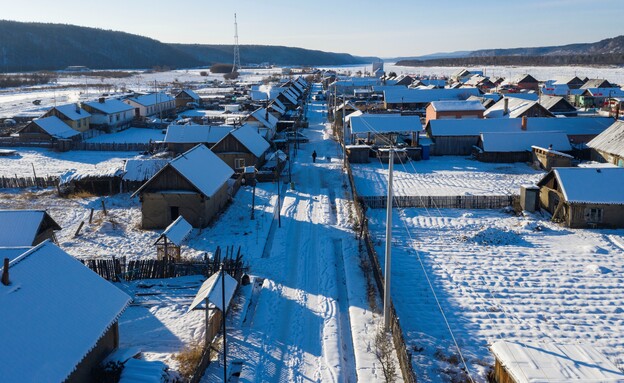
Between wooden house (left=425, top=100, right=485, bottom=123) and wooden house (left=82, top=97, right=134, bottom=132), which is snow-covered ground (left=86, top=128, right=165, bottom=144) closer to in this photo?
wooden house (left=82, top=97, right=134, bottom=132)

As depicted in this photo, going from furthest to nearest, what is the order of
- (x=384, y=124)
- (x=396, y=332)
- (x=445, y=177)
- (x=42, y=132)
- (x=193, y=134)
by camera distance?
(x=42, y=132) < (x=384, y=124) < (x=193, y=134) < (x=445, y=177) < (x=396, y=332)

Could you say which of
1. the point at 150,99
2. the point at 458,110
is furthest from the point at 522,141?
the point at 150,99

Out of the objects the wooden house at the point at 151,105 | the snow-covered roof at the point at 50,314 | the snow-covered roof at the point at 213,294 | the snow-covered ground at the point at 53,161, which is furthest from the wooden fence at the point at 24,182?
the wooden house at the point at 151,105

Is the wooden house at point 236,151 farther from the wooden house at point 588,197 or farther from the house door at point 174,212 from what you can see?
the wooden house at point 588,197

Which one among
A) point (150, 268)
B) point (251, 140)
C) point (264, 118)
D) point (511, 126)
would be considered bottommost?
point (150, 268)

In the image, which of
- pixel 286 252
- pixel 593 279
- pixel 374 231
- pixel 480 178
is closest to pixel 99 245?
pixel 286 252

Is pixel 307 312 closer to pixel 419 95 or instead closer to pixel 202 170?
pixel 202 170

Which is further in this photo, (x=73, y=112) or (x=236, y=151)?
(x=73, y=112)

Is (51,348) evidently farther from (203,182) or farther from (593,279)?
(593,279)
